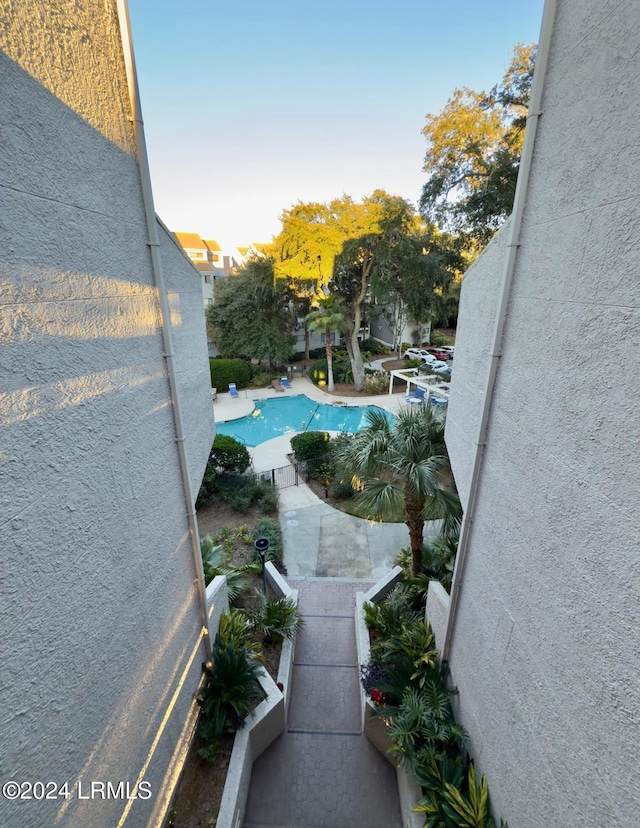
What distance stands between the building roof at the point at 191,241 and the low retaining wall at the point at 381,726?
42.7 m

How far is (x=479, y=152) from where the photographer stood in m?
11.7

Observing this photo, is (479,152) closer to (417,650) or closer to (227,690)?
(417,650)

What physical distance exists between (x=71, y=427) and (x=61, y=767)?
2.09 metres

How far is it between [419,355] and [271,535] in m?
21.7

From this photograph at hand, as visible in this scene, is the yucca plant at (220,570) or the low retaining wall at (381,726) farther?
the yucca plant at (220,570)

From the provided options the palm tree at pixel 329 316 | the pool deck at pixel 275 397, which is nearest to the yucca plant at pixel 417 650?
the pool deck at pixel 275 397

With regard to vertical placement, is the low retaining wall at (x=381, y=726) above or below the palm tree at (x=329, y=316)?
below

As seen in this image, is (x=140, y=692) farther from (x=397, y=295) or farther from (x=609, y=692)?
(x=397, y=295)

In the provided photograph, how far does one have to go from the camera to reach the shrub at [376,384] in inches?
872

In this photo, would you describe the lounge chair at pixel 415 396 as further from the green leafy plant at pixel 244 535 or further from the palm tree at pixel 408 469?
the palm tree at pixel 408 469

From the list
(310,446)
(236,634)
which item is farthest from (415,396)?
(236,634)

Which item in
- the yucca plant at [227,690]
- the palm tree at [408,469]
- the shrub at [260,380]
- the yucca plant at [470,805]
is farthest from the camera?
the shrub at [260,380]

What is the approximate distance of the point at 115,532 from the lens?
275 centimetres

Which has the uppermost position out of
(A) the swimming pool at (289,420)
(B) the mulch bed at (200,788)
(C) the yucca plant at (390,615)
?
(C) the yucca plant at (390,615)
